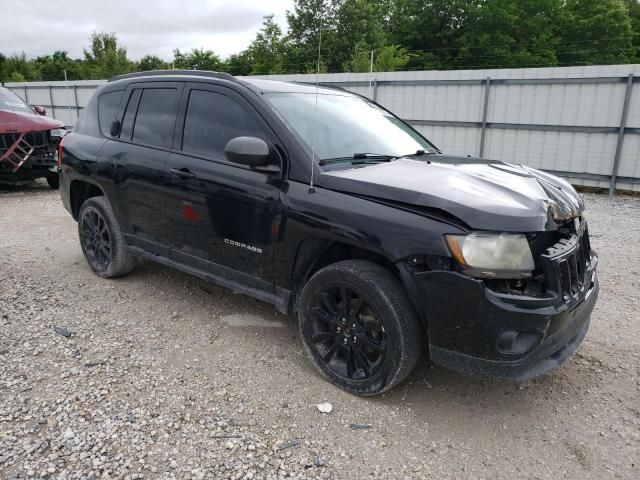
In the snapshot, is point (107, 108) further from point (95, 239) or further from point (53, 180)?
point (53, 180)

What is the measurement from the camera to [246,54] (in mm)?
37031

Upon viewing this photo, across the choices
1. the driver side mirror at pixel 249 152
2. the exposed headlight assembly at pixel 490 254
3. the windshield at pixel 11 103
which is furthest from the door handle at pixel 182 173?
the windshield at pixel 11 103

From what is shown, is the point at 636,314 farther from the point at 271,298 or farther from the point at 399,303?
the point at 271,298

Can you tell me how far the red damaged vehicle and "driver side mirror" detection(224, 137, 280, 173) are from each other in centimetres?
746

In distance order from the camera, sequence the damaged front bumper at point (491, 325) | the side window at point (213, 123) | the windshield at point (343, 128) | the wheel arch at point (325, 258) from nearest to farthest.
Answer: the damaged front bumper at point (491, 325), the wheel arch at point (325, 258), the windshield at point (343, 128), the side window at point (213, 123)

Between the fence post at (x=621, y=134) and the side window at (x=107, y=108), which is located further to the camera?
the fence post at (x=621, y=134)

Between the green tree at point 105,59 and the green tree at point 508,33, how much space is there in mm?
24161

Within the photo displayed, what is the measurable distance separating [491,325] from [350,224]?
2.92ft

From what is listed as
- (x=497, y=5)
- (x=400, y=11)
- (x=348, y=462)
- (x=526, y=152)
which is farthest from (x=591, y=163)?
(x=400, y=11)

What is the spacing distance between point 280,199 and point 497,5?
1553 inches

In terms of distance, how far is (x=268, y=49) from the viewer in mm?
33188

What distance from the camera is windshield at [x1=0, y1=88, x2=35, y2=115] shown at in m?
9.13

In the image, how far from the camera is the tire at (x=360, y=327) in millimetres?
2648

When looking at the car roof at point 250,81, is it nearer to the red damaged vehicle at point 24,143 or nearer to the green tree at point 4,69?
the red damaged vehicle at point 24,143
